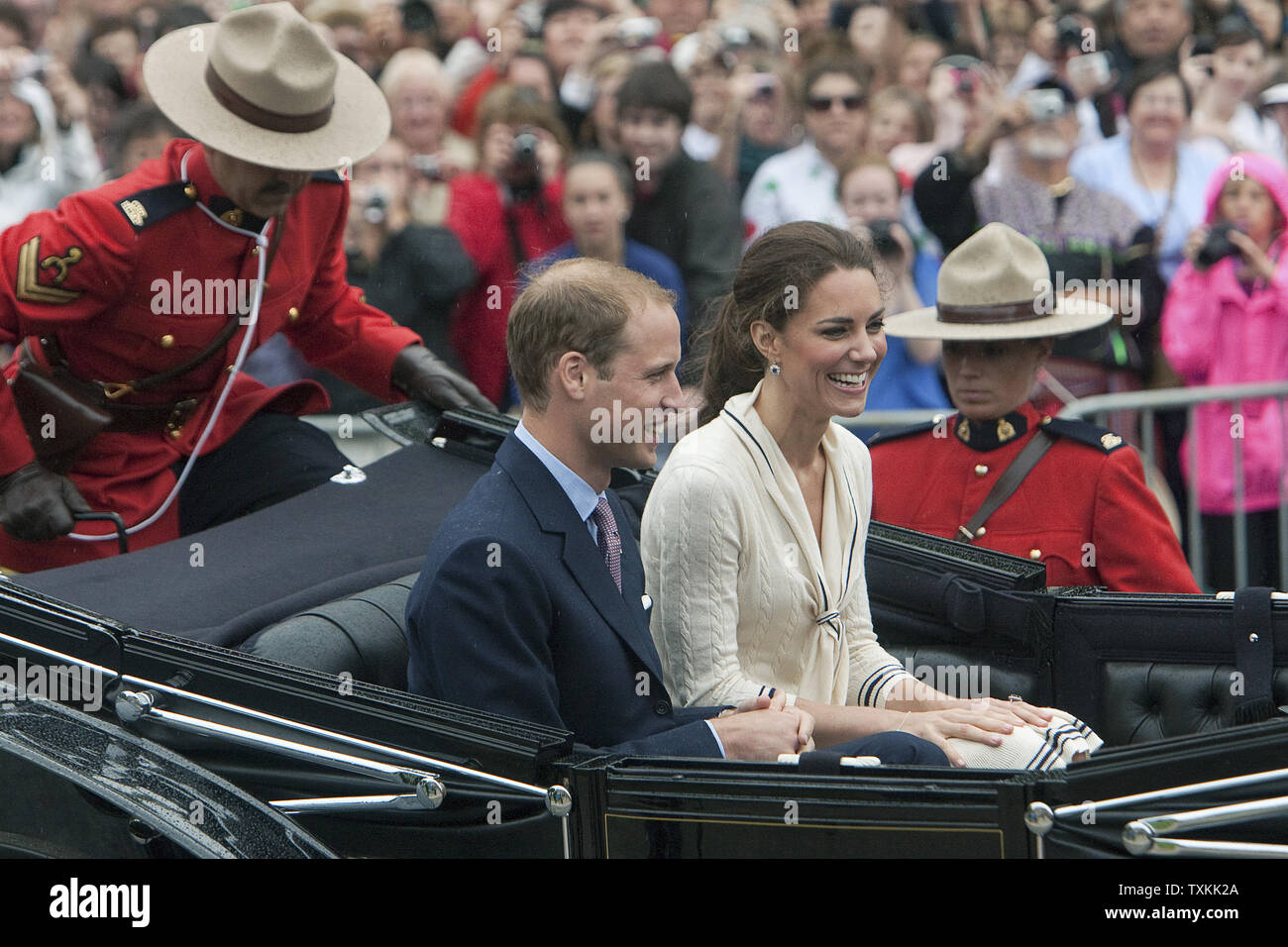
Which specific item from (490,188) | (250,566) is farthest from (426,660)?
(490,188)

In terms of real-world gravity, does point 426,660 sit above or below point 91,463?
below

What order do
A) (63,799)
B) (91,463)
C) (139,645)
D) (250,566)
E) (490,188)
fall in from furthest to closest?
(490,188)
(91,463)
(250,566)
(139,645)
(63,799)

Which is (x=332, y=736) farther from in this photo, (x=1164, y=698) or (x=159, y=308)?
(x=1164, y=698)

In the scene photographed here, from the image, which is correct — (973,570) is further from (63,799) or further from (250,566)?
(63,799)

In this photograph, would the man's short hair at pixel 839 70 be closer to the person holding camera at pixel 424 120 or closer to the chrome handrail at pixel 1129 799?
the person holding camera at pixel 424 120

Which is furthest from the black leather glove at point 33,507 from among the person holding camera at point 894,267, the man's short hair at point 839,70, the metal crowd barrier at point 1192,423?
the man's short hair at point 839,70

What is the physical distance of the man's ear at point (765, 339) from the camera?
10.7 ft

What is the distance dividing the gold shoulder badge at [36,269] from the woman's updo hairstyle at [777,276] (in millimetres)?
1318

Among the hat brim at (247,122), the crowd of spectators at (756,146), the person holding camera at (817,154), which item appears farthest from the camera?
the person holding camera at (817,154)

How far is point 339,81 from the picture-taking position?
13.4 ft

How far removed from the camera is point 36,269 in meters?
3.57

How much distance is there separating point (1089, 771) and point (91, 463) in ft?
7.94

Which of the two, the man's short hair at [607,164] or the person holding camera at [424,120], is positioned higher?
the person holding camera at [424,120]
